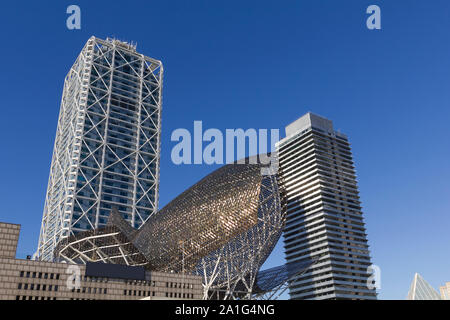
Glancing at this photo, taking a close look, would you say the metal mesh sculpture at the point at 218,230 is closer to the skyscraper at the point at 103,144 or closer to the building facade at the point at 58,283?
the building facade at the point at 58,283

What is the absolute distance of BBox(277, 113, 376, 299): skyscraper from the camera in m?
158

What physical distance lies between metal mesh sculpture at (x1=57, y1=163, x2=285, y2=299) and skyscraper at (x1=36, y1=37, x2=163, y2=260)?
147ft

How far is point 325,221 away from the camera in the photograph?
557ft

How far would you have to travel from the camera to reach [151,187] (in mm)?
145000

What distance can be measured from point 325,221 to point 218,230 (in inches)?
4160

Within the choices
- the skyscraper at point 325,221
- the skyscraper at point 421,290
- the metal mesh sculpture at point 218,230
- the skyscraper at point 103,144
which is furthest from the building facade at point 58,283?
the skyscraper at point 325,221

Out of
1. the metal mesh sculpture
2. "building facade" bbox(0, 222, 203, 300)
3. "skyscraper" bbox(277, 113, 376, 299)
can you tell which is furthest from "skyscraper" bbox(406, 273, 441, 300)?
"building facade" bbox(0, 222, 203, 300)

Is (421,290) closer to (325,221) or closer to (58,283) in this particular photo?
(325,221)

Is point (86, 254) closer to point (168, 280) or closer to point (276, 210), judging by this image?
point (168, 280)

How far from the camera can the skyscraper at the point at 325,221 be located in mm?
157875

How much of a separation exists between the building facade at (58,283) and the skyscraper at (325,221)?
9058cm

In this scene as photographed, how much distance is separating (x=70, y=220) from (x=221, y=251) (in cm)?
6367
